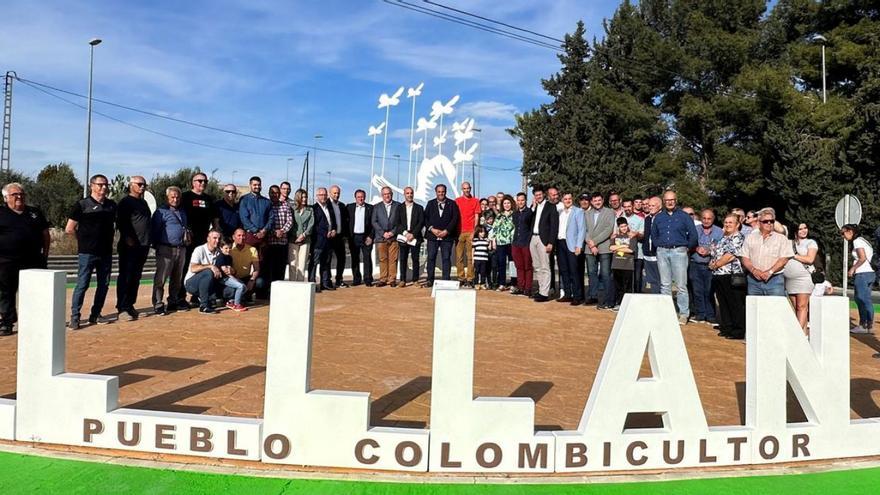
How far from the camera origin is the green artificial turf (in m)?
2.94

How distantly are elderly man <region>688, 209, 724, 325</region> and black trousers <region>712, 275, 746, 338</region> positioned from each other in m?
0.64

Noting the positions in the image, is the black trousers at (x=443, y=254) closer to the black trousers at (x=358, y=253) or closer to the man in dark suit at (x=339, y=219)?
the black trousers at (x=358, y=253)

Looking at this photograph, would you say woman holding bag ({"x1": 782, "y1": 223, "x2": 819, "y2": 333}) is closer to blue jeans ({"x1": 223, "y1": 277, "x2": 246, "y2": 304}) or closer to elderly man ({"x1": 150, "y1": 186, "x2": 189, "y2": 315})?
blue jeans ({"x1": 223, "y1": 277, "x2": 246, "y2": 304})

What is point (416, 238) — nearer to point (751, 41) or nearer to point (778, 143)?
point (778, 143)

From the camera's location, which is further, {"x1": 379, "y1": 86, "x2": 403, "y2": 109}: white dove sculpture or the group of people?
{"x1": 379, "y1": 86, "x2": 403, "y2": 109}: white dove sculpture

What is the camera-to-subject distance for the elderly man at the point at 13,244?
646cm

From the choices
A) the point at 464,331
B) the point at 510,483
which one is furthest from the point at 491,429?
the point at 464,331

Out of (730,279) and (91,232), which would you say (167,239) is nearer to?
(91,232)

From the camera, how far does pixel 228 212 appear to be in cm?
883

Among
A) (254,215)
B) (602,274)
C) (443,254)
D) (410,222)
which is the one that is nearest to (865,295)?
(602,274)

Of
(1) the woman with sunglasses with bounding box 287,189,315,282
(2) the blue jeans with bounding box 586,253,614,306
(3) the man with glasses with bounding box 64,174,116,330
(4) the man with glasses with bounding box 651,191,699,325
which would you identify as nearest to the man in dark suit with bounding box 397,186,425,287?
(1) the woman with sunglasses with bounding box 287,189,315,282

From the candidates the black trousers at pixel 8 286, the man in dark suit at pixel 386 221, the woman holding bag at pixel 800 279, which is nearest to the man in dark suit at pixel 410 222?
the man in dark suit at pixel 386 221

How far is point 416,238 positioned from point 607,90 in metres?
25.8

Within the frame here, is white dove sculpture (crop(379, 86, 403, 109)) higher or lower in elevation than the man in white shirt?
higher
